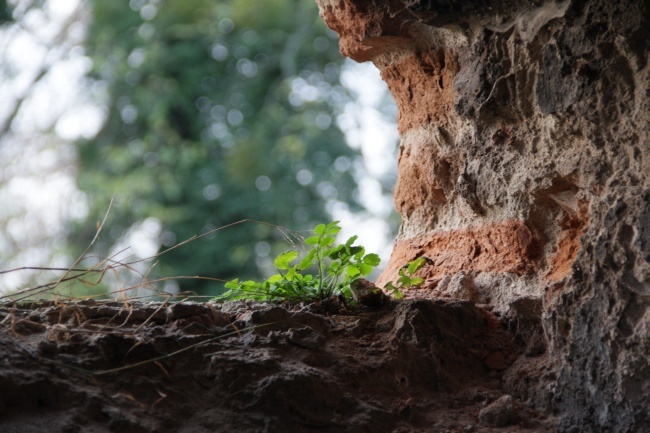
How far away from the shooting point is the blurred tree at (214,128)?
9.72m

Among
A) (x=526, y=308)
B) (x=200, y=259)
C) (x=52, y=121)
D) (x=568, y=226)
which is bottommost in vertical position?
(x=526, y=308)

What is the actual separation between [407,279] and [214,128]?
8603 mm

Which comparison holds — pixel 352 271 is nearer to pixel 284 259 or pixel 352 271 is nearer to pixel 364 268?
pixel 364 268

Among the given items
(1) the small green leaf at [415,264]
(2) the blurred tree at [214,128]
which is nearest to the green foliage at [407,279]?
(1) the small green leaf at [415,264]

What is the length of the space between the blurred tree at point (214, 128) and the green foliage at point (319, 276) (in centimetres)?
699

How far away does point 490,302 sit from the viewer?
2.32 meters

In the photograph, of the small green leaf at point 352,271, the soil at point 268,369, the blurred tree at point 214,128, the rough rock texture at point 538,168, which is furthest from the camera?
the blurred tree at point 214,128

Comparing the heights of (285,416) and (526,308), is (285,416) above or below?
below

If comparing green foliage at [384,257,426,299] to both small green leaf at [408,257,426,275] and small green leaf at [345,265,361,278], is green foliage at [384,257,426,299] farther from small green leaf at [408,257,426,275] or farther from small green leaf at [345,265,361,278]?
small green leaf at [345,265,361,278]

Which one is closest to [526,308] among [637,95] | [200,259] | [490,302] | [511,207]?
[490,302]

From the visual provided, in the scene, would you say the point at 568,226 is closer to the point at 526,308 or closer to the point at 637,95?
the point at 526,308

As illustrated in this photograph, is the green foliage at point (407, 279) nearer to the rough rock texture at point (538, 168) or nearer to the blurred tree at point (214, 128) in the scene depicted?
the rough rock texture at point (538, 168)

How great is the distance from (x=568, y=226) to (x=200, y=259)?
7703 mm

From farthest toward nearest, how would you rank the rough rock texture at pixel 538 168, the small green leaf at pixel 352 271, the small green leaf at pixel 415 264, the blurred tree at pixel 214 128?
the blurred tree at pixel 214 128 < the small green leaf at pixel 415 264 < the small green leaf at pixel 352 271 < the rough rock texture at pixel 538 168
